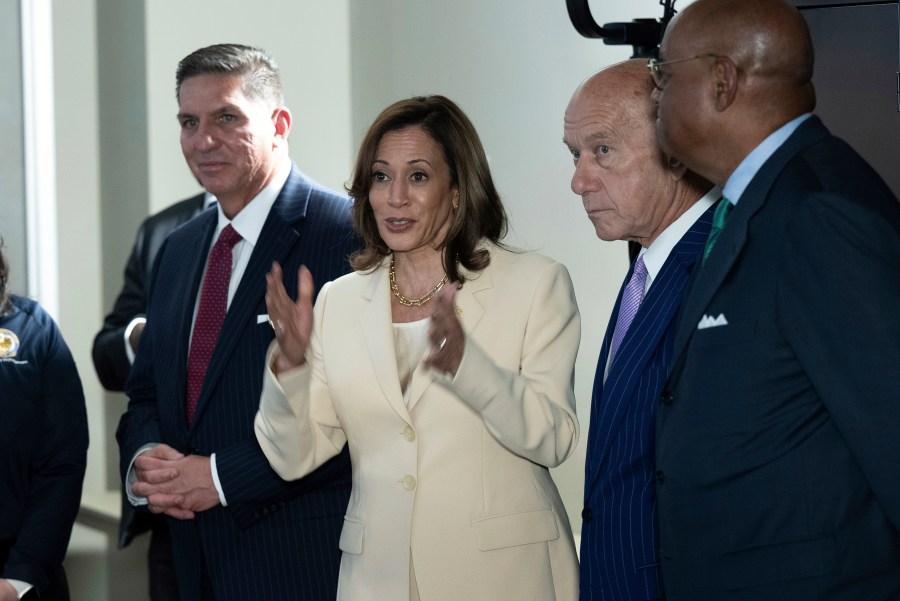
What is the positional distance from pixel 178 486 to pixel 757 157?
A: 1564mm

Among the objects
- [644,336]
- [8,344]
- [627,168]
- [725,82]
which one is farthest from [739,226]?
[8,344]

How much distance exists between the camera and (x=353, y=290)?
91.7 inches

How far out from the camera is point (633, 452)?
1958 mm

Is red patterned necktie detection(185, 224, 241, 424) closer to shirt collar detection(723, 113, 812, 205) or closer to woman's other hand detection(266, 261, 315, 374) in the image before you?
woman's other hand detection(266, 261, 315, 374)

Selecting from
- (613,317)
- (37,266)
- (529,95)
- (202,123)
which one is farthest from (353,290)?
(37,266)

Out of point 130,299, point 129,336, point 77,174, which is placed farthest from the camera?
point 77,174

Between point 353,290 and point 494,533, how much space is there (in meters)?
0.58

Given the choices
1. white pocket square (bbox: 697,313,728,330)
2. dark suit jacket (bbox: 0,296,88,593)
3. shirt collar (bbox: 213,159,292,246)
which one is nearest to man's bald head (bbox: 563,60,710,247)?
white pocket square (bbox: 697,313,728,330)

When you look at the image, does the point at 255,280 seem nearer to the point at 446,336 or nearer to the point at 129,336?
the point at 446,336

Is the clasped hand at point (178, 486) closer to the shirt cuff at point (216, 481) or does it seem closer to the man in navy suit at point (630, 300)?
the shirt cuff at point (216, 481)

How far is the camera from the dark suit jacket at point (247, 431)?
101 inches

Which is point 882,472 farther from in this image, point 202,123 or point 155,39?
point 155,39

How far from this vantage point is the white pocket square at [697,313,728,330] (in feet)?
5.42

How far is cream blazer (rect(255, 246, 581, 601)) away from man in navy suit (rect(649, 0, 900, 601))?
0.39 meters
